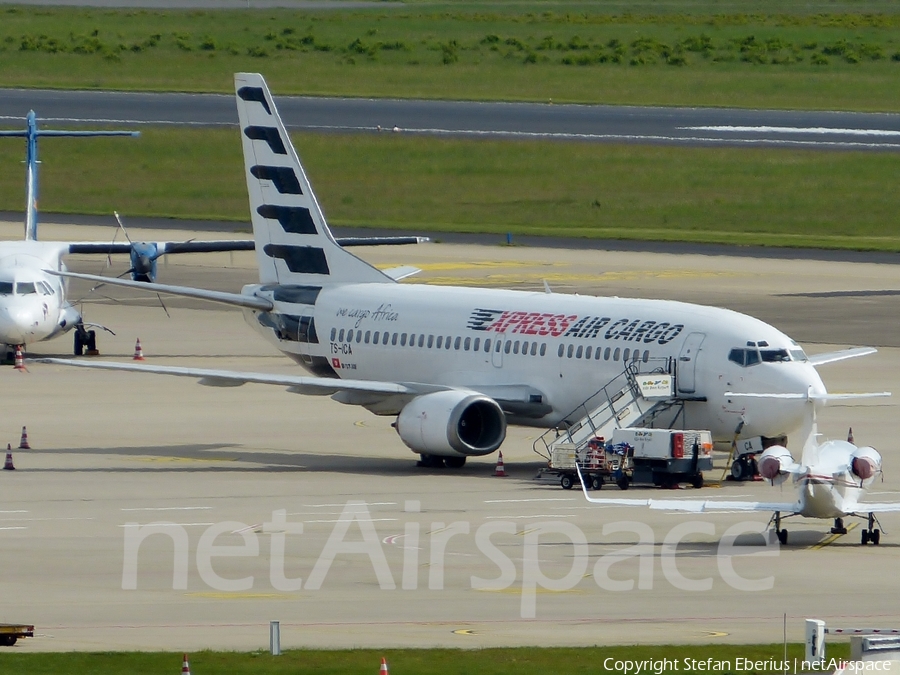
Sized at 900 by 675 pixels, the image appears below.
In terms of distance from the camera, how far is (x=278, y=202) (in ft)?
147

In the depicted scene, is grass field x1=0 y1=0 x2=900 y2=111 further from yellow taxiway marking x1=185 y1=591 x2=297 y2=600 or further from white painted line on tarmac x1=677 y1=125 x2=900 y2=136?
yellow taxiway marking x1=185 y1=591 x2=297 y2=600

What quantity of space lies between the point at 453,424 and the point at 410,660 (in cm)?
1553

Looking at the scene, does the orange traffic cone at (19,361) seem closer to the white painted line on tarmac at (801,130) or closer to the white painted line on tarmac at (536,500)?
the white painted line on tarmac at (536,500)

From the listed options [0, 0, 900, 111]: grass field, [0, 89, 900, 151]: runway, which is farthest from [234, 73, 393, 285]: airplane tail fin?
[0, 0, 900, 111]: grass field

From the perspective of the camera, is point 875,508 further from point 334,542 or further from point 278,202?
point 278,202

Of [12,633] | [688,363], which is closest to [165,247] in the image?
[688,363]

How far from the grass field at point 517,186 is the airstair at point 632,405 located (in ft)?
150

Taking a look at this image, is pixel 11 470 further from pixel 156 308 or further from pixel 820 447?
pixel 156 308

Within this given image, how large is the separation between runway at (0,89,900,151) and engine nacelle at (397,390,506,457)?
228ft

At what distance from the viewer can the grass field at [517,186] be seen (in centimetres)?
8969

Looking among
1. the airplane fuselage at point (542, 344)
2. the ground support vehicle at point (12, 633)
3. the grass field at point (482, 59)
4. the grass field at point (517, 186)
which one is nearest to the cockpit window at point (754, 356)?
the airplane fuselage at point (542, 344)

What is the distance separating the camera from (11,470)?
1459 inches

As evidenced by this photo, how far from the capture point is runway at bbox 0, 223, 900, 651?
23.8 meters

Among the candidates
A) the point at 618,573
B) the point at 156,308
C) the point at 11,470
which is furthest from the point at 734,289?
the point at 618,573
